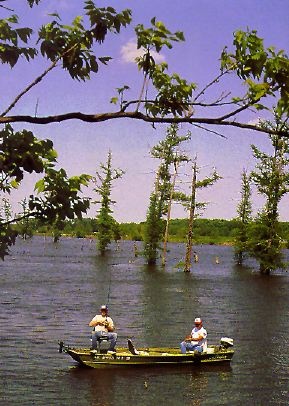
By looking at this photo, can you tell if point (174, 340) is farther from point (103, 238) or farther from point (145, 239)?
point (103, 238)

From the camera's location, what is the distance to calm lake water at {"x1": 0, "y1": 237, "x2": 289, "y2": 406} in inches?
818

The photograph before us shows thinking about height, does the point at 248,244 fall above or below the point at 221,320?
above

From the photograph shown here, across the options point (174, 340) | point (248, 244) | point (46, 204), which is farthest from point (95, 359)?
point (248, 244)

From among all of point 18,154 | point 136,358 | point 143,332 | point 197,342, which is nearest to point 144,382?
point 136,358

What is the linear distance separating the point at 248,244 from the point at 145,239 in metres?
15.3

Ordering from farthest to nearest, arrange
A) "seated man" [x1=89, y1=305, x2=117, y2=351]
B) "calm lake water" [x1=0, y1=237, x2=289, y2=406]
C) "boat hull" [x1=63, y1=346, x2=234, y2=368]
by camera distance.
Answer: "seated man" [x1=89, y1=305, x2=117, y2=351], "boat hull" [x1=63, y1=346, x2=234, y2=368], "calm lake water" [x1=0, y1=237, x2=289, y2=406]

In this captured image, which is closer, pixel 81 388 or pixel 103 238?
pixel 81 388

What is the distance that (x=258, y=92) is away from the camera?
16.8 ft

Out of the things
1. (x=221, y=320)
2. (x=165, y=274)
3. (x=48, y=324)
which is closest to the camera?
(x=48, y=324)

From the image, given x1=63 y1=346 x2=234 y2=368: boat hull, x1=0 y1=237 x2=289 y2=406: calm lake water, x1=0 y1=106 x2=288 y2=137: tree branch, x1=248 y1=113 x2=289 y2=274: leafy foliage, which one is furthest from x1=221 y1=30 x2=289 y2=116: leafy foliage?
x1=248 y1=113 x2=289 y2=274: leafy foliage

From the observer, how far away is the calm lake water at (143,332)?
20766 millimetres

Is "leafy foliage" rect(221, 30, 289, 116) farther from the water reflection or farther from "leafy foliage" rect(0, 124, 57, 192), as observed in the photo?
the water reflection

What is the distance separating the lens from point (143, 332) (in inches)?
1276

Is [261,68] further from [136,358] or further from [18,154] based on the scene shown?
[136,358]
